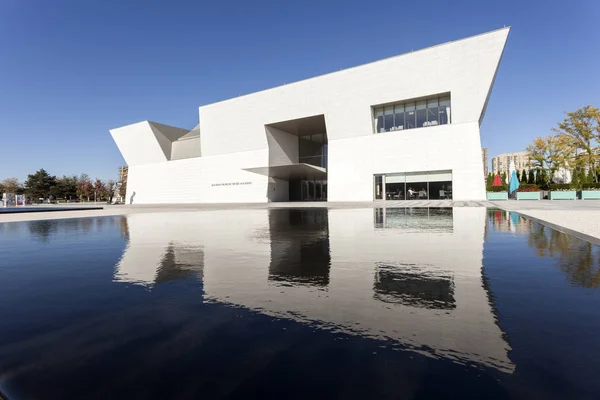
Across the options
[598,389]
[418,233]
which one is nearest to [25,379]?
[598,389]

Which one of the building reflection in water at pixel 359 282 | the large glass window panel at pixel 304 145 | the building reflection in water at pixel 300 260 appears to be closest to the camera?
the building reflection in water at pixel 359 282

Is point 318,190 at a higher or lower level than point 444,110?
lower

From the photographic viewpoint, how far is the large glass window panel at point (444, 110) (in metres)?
32.2

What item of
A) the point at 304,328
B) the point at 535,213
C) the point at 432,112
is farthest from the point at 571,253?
the point at 432,112

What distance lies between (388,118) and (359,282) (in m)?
33.7

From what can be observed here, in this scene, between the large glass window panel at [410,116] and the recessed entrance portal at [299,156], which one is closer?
the large glass window panel at [410,116]

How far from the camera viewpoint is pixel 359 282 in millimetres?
4230

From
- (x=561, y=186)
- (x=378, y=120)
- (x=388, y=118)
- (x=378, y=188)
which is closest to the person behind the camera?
(x=388, y=118)

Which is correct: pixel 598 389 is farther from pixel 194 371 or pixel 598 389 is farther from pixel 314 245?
pixel 314 245

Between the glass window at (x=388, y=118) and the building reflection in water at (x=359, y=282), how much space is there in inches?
1135

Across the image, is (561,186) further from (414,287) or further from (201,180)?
(414,287)

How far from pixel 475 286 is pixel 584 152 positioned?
195 feet

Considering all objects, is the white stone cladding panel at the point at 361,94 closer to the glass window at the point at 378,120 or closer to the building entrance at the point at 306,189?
the glass window at the point at 378,120

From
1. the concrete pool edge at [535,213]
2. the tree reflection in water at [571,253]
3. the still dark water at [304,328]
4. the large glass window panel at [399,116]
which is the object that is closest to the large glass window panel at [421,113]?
the large glass window panel at [399,116]
